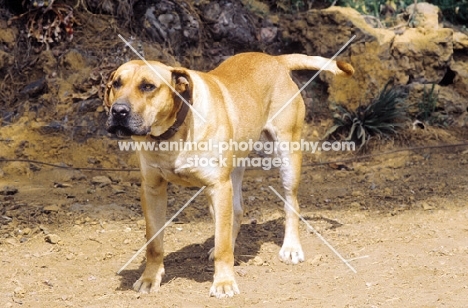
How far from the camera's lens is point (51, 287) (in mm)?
5484

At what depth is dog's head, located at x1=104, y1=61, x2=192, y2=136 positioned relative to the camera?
15.9ft

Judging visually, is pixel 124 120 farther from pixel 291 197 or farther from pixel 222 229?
pixel 291 197

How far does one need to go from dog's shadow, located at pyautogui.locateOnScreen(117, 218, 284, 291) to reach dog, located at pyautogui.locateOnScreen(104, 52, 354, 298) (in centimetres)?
27

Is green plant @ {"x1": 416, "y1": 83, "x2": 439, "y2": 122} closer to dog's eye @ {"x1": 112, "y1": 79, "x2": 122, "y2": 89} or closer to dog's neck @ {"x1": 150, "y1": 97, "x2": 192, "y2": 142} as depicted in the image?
dog's neck @ {"x1": 150, "y1": 97, "x2": 192, "y2": 142}

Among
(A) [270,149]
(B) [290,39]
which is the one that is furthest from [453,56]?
(A) [270,149]

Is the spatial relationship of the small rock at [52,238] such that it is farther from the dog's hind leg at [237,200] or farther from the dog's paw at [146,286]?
the dog's hind leg at [237,200]

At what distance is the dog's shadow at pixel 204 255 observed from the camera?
5.82 meters

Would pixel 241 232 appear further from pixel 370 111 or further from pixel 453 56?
pixel 453 56

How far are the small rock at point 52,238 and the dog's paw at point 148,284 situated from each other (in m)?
1.21

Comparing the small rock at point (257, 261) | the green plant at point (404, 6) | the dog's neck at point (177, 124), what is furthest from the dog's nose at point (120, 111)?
the green plant at point (404, 6)

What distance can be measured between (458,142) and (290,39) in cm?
253

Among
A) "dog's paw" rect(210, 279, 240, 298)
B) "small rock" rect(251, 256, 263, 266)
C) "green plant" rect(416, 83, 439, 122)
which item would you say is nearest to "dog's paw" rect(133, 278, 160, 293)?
"dog's paw" rect(210, 279, 240, 298)

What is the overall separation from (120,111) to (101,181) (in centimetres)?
326

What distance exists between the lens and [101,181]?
794 centimetres
